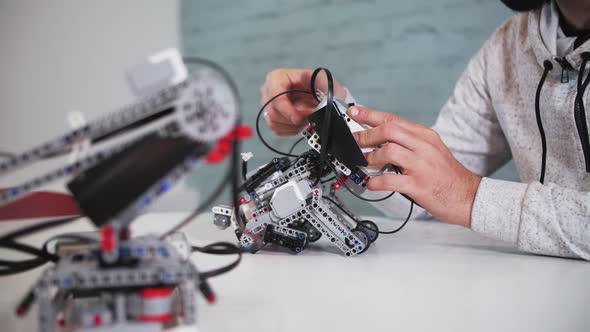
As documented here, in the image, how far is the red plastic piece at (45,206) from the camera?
68cm

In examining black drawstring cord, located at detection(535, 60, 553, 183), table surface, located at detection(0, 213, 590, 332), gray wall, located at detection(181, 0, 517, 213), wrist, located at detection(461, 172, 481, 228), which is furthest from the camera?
gray wall, located at detection(181, 0, 517, 213)

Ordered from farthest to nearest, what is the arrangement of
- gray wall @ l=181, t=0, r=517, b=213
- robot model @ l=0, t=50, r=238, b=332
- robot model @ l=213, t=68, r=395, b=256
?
gray wall @ l=181, t=0, r=517, b=213, robot model @ l=213, t=68, r=395, b=256, robot model @ l=0, t=50, r=238, b=332

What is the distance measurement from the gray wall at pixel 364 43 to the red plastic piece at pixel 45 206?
1353mm

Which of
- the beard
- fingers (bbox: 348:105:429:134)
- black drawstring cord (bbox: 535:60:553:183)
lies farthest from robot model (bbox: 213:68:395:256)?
the beard

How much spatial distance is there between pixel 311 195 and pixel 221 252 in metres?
0.19

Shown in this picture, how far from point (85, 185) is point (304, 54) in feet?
6.09

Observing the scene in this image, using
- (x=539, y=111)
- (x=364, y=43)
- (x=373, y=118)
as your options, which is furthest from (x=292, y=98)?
(x=364, y=43)

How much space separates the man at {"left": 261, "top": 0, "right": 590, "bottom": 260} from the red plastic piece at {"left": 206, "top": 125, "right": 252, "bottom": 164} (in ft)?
1.43

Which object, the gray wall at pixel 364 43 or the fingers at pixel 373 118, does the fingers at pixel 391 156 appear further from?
the gray wall at pixel 364 43

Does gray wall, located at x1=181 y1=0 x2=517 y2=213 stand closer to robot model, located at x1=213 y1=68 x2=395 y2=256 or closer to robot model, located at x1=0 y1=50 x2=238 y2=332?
robot model, located at x1=213 y1=68 x2=395 y2=256

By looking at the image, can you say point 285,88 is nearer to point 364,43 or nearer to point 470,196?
point 470,196

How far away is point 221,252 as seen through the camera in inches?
31.8

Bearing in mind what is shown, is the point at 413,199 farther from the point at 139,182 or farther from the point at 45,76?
the point at 45,76

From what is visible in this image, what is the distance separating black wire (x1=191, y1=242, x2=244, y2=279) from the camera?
0.66 metres
